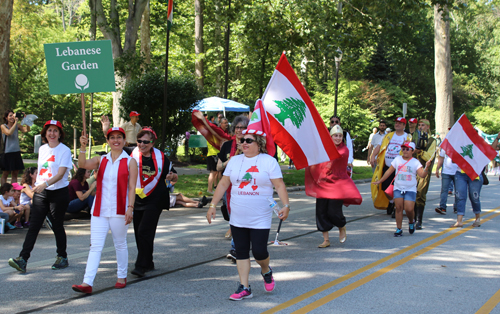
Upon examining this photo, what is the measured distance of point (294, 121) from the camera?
23.9 feet

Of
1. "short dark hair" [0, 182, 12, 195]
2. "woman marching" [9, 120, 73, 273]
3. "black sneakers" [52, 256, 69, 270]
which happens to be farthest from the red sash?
"short dark hair" [0, 182, 12, 195]

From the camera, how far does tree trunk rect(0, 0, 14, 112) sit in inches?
521

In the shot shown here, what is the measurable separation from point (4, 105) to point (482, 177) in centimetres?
1240

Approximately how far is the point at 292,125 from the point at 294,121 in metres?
0.07

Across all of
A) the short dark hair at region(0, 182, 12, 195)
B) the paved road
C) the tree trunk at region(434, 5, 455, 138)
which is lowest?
the paved road

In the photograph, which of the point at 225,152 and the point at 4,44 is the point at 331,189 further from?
the point at 4,44

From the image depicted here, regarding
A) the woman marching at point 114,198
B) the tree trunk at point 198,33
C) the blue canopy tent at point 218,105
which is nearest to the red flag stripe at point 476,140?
the woman marching at point 114,198

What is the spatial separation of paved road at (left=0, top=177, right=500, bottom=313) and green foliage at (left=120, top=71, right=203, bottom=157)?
9693 millimetres

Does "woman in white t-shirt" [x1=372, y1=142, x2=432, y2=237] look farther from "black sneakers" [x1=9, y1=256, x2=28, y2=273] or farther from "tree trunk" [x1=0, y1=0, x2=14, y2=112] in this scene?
"tree trunk" [x1=0, y1=0, x2=14, y2=112]

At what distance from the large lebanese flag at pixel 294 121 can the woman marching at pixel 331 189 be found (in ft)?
1.41

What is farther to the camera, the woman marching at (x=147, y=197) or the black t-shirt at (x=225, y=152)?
the black t-shirt at (x=225, y=152)

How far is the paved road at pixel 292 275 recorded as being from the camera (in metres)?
4.93

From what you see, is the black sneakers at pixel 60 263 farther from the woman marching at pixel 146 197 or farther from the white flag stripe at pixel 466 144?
the white flag stripe at pixel 466 144

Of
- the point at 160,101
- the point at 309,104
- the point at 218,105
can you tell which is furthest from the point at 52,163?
the point at 218,105
